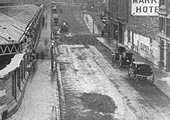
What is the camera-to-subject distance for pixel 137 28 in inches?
2069

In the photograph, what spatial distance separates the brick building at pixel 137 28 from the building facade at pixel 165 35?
1.73 m

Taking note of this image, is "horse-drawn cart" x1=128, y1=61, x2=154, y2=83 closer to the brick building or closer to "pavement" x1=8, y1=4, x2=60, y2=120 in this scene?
"pavement" x1=8, y1=4, x2=60, y2=120

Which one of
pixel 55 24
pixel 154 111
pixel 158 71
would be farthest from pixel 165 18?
pixel 55 24

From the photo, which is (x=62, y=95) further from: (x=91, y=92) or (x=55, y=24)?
(x=55, y=24)

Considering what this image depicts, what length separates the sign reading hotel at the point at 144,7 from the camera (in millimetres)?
50562

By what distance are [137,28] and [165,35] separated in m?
14.5

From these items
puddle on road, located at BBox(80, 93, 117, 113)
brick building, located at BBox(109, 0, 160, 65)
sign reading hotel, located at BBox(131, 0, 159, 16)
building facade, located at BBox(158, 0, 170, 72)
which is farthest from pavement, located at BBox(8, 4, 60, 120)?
sign reading hotel, located at BBox(131, 0, 159, 16)

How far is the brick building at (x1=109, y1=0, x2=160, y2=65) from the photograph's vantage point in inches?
1754

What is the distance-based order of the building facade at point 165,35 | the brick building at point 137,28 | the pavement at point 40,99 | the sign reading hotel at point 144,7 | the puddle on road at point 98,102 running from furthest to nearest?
the sign reading hotel at point 144,7
the brick building at point 137,28
the building facade at point 165,35
the puddle on road at point 98,102
the pavement at point 40,99

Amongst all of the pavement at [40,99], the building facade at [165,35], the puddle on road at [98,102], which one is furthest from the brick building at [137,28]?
the puddle on road at [98,102]

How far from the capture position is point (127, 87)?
1179 inches

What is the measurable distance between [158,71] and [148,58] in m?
7.34

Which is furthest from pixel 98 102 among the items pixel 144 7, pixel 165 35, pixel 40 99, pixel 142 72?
pixel 144 7

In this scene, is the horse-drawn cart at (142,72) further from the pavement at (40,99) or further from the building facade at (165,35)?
the pavement at (40,99)
